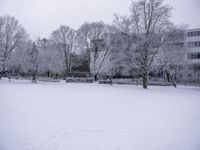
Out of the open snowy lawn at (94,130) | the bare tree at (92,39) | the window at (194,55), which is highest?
the bare tree at (92,39)

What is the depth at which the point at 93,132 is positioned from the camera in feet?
25.1

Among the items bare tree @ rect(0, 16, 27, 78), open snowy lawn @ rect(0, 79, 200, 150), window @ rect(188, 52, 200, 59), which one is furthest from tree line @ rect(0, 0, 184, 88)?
open snowy lawn @ rect(0, 79, 200, 150)

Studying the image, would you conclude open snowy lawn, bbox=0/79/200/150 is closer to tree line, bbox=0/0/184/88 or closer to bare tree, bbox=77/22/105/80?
tree line, bbox=0/0/184/88

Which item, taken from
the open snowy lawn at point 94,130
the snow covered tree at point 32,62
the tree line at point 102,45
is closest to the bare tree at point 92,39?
the tree line at point 102,45

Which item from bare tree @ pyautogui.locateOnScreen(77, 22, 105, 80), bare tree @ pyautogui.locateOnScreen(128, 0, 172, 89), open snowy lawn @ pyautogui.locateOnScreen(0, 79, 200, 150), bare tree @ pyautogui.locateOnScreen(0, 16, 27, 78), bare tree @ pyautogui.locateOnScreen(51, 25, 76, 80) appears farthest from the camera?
bare tree @ pyautogui.locateOnScreen(51, 25, 76, 80)

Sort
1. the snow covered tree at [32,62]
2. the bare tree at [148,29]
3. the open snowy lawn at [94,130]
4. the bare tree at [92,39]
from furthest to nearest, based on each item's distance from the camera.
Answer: the bare tree at [92,39] → the snow covered tree at [32,62] → the bare tree at [148,29] → the open snowy lawn at [94,130]

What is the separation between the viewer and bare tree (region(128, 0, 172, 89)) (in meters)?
29.8

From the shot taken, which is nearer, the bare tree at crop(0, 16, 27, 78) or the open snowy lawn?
the open snowy lawn

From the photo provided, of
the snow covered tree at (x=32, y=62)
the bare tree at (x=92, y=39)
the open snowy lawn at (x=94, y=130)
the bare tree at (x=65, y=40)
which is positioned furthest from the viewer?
the bare tree at (x=65, y=40)

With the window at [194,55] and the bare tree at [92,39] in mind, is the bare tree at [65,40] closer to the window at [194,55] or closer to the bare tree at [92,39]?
the bare tree at [92,39]

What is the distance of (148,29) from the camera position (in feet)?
101

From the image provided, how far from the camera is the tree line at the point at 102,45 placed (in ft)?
99.7

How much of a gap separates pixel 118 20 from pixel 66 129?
1129 inches

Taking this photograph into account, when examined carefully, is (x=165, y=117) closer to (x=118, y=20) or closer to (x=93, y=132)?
(x=93, y=132)
